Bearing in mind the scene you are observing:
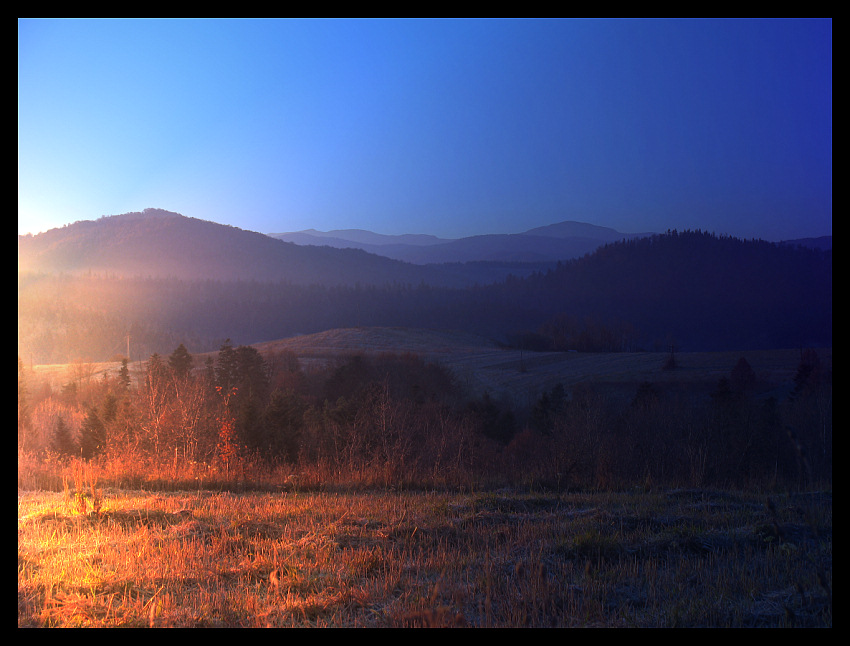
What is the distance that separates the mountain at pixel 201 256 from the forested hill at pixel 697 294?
76.7 metres

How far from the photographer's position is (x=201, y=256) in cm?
15412

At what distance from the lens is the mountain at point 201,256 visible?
4530 inches

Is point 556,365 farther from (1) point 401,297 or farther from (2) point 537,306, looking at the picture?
(1) point 401,297

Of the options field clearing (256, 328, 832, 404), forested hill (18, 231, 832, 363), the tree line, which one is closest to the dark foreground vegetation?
the tree line

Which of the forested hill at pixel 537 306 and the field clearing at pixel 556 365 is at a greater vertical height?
the forested hill at pixel 537 306

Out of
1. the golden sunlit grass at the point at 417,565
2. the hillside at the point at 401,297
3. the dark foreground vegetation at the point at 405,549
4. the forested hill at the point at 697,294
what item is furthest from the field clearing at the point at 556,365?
the golden sunlit grass at the point at 417,565

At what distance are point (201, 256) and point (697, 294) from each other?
132m

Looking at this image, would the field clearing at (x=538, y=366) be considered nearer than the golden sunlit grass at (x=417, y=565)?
No

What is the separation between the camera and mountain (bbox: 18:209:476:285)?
115062mm

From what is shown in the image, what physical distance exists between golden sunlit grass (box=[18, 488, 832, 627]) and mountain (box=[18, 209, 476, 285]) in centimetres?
9684

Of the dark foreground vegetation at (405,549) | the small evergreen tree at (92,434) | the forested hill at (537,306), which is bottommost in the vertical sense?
the small evergreen tree at (92,434)

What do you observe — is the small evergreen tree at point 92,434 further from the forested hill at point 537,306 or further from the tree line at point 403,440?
the forested hill at point 537,306

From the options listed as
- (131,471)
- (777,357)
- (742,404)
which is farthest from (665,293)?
(131,471)

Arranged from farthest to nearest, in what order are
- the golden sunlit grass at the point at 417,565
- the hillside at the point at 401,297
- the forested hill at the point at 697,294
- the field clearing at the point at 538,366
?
the forested hill at the point at 697,294, the hillside at the point at 401,297, the field clearing at the point at 538,366, the golden sunlit grass at the point at 417,565
